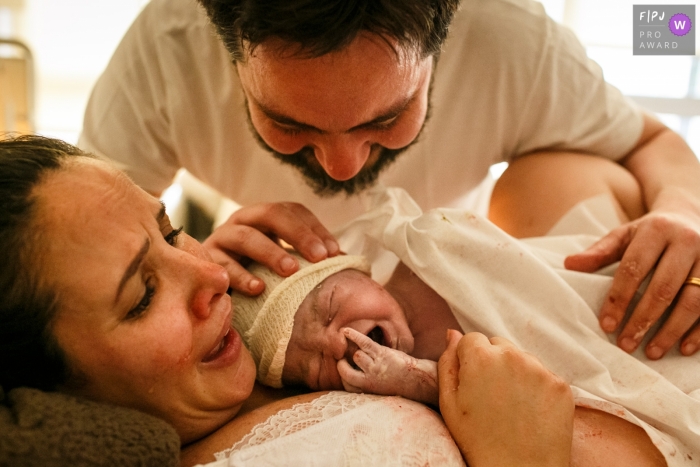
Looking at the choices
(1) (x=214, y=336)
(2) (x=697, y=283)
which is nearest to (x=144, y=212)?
(1) (x=214, y=336)

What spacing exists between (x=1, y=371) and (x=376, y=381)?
0.50 m

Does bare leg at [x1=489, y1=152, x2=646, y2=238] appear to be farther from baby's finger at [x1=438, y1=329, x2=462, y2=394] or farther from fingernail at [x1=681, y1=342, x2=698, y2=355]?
baby's finger at [x1=438, y1=329, x2=462, y2=394]

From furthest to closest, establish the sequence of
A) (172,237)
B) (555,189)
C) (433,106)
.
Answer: (433,106) → (555,189) → (172,237)

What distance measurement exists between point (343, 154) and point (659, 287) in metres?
0.59

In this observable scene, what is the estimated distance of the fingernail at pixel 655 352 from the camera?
40.3 inches

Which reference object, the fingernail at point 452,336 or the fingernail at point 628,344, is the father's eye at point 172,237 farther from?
the fingernail at point 628,344

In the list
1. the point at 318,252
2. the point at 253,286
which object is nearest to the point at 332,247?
the point at 318,252

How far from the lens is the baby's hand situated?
3.01 ft

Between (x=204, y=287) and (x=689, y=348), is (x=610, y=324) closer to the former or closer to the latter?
(x=689, y=348)

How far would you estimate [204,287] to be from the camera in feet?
2.70

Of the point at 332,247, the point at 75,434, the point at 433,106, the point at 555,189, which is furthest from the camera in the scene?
the point at 433,106

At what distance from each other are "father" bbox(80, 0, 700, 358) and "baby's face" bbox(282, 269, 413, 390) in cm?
9

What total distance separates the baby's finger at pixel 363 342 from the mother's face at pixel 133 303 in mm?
187

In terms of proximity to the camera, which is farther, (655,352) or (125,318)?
(655,352)
